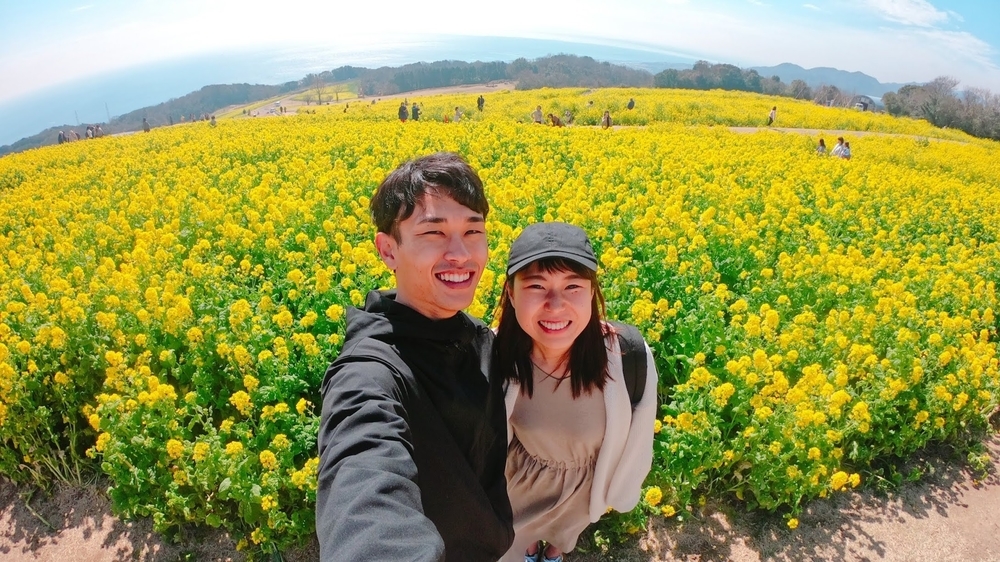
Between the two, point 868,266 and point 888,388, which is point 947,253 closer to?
point 868,266

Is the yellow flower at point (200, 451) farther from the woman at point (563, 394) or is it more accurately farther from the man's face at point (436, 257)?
the man's face at point (436, 257)

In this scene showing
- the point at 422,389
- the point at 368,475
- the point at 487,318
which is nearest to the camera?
the point at 368,475

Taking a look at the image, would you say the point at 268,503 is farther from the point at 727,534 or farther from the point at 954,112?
the point at 954,112

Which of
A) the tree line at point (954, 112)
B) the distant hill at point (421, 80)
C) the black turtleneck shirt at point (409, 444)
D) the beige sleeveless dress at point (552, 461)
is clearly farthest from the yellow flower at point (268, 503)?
the distant hill at point (421, 80)

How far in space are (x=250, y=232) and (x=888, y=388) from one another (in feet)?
19.9

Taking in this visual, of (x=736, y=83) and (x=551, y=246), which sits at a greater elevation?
(x=736, y=83)

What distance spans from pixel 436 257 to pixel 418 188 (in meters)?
0.24

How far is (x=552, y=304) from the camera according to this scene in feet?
6.87

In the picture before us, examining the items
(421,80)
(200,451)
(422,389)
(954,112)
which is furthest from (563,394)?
(421,80)

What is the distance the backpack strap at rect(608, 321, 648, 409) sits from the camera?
2.32 m

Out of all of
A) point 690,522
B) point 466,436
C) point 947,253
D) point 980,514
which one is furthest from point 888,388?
point 947,253

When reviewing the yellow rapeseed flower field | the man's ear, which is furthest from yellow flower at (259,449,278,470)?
the man's ear

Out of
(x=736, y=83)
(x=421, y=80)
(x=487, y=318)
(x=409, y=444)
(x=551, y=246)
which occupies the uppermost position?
(x=421, y=80)

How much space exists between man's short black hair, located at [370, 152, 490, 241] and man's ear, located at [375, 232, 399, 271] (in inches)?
0.7
